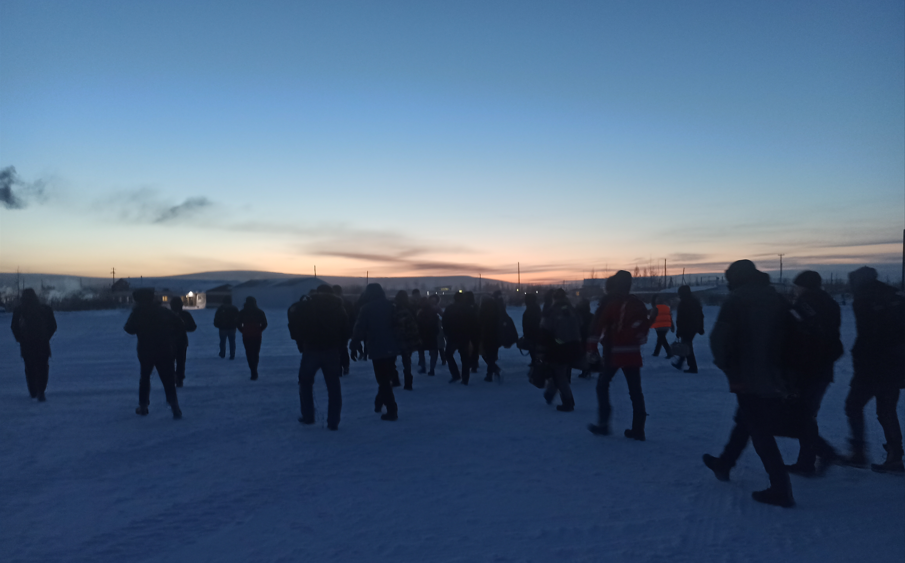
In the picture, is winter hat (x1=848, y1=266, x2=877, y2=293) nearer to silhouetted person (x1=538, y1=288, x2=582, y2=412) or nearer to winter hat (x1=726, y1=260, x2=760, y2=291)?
winter hat (x1=726, y1=260, x2=760, y2=291)

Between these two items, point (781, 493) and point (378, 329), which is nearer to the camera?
point (781, 493)

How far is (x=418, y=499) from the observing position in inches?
190

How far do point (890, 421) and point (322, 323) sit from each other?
580 cm

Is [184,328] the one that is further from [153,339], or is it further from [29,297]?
[153,339]

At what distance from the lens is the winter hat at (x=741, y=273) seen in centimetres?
480

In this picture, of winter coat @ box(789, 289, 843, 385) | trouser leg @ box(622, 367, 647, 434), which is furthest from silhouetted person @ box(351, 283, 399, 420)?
winter coat @ box(789, 289, 843, 385)

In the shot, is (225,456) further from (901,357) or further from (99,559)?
(901,357)

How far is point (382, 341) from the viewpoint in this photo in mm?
7926

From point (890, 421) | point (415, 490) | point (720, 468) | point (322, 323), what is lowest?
point (415, 490)

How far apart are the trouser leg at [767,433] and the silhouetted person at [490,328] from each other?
692 centimetres

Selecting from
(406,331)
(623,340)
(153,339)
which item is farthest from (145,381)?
(623,340)

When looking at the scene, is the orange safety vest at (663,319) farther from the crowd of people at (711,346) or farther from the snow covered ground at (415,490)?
the snow covered ground at (415,490)

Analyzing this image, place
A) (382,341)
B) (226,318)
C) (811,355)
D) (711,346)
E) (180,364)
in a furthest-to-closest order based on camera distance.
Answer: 1. (226,318)
2. (180,364)
3. (382,341)
4. (811,355)
5. (711,346)

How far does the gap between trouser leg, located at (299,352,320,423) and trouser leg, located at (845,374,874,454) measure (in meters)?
5.60
